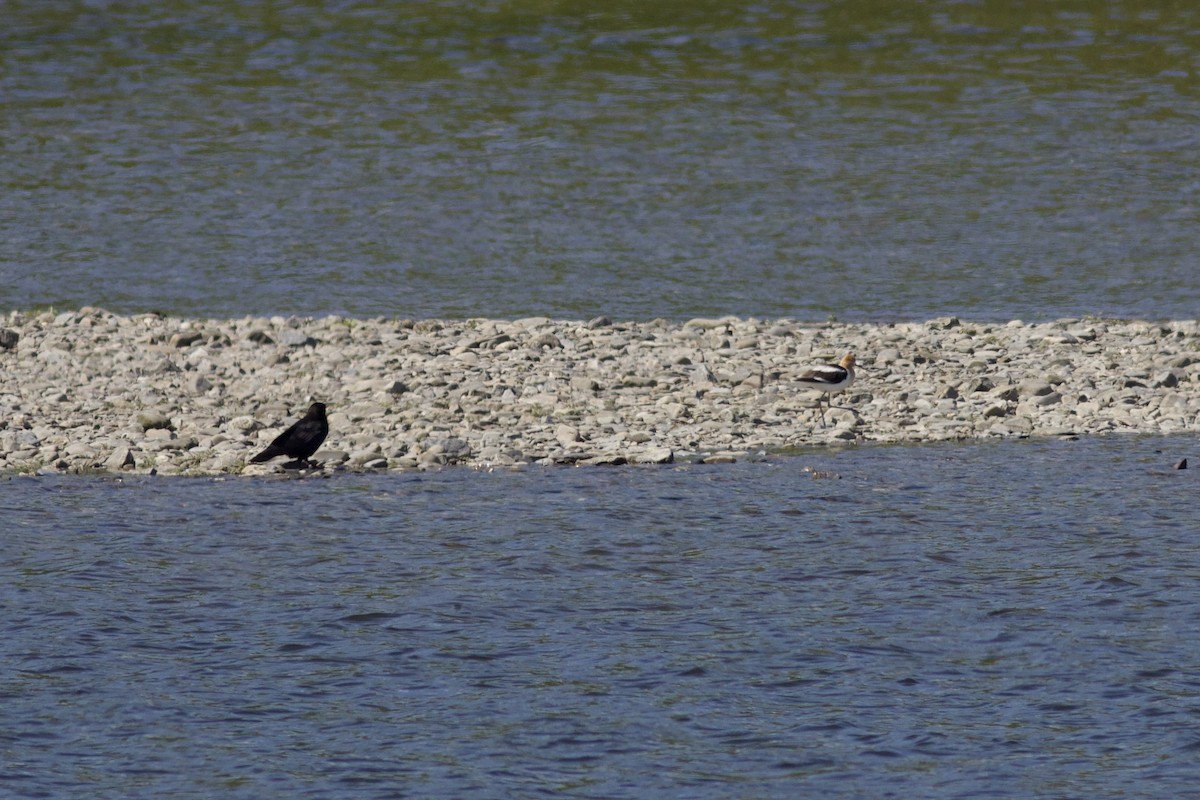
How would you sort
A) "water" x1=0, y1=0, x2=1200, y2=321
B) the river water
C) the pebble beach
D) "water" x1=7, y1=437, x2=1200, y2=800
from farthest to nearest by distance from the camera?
"water" x1=0, y1=0, x2=1200, y2=321 < the pebble beach < the river water < "water" x1=7, y1=437, x2=1200, y2=800

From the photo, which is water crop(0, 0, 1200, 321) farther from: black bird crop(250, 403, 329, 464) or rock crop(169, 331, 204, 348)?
black bird crop(250, 403, 329, 464)

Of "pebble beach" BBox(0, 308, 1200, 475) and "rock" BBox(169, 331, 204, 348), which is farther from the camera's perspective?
"rock" BBox(169, 331, 204, 348)

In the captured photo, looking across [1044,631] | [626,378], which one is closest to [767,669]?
[1044,631]

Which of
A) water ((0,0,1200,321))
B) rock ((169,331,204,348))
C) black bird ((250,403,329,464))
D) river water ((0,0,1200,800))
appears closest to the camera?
river water ((0,0,1200,800))

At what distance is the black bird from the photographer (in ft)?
62.0

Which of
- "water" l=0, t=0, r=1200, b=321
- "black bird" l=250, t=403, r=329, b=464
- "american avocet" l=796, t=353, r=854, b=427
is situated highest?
"black bird" l=250, t=403, r=329, b=464

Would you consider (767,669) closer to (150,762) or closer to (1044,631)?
(1044,631)

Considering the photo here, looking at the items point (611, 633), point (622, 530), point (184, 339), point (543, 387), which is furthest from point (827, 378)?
point (184, 339)

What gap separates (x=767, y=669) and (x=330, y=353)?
42.1ft

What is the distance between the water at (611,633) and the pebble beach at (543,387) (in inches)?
49.0

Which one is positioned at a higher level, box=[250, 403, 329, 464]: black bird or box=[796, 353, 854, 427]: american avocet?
box=[250, 403, 329, 464]: black bird

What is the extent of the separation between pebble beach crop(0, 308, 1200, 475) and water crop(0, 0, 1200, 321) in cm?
287

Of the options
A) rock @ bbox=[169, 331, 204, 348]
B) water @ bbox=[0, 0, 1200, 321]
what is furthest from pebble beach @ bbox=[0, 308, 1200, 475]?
water @ bbox=[0, 0, 1200, 321]

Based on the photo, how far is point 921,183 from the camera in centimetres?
3809
